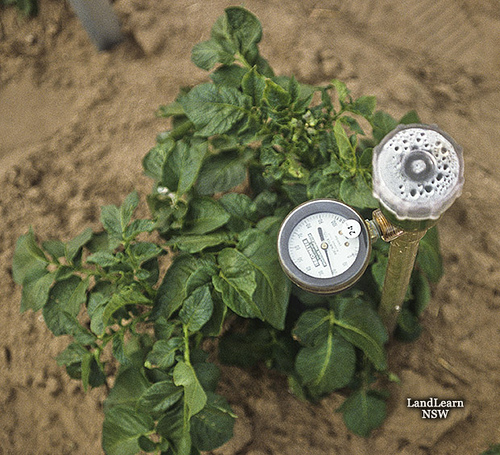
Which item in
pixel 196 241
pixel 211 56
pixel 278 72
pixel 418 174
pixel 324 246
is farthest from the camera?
pixel 278 72

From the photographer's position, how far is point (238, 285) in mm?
1436

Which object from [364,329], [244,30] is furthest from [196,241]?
[244,30]

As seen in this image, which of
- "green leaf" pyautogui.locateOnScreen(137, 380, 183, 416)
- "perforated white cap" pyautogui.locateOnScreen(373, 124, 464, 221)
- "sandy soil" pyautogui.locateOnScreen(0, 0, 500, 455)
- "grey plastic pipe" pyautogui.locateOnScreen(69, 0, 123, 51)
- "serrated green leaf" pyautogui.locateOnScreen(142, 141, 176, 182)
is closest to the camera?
"perforated white cap" pyautogui.locateOnScreen(373, 124, 464, 221)

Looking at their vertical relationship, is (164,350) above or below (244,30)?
below

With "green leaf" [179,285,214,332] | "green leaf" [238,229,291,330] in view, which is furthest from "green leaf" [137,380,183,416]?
"green leaf" [238,229,291,330]

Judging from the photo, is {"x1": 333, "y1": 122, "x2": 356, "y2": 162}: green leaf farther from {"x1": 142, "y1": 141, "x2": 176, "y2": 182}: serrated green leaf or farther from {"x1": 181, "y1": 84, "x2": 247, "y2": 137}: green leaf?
{"x1": 142, "y1": 141, "x2": 176, "y2": 182}: serrated green leaf

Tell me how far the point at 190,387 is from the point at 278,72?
1.48 meters

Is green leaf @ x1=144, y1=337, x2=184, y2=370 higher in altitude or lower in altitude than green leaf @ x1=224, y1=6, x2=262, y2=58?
lower

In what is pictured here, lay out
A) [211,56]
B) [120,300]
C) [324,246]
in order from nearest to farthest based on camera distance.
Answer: [324,246] < [120,300] < [211,56]

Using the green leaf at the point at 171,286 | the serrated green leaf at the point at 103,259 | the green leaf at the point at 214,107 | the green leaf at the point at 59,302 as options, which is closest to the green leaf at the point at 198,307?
the green leaf at the point at 171,286

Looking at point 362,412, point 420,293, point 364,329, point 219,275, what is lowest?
point 362,412

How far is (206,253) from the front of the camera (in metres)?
1.56

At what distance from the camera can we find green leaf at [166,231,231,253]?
150 cm

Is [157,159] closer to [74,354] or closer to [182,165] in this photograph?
[182,165]
